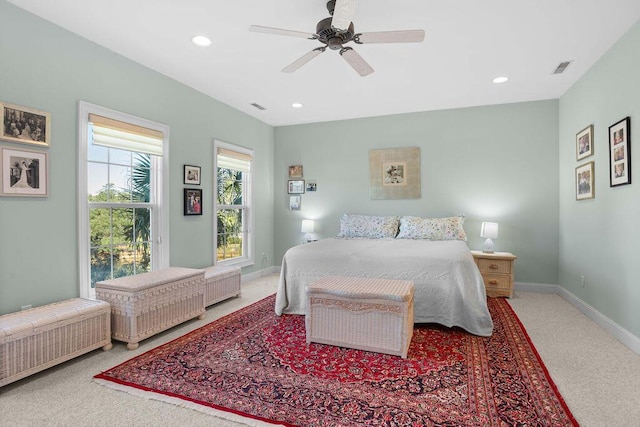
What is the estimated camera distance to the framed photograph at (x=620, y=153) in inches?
111

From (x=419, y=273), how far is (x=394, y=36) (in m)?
1.99

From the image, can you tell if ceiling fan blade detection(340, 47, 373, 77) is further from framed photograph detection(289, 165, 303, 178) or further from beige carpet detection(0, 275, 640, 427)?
framed photograph detection(289, 165, 303, 178)

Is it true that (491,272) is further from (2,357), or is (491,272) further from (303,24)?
(2,357)

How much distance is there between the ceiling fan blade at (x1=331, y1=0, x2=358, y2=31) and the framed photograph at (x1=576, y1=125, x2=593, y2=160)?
2945mm

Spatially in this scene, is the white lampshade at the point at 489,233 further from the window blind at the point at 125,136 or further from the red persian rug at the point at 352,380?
the window blind at the point at 125,136

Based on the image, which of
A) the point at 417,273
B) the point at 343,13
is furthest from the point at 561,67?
the point at 343,13

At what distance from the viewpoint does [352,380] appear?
2213mm

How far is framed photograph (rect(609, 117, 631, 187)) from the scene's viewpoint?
2.82 meters

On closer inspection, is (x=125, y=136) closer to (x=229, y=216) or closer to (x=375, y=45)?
(x=229, y=216)

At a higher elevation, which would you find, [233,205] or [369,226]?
[233,205]

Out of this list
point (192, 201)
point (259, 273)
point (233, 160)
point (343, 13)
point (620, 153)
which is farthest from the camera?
point (259, 273)

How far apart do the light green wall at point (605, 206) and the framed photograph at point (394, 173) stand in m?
1.89

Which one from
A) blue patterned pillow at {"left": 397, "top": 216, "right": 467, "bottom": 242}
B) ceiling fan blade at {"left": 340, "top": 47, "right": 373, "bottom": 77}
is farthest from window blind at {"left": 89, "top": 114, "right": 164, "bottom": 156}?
blue patterned pillow at {"left": 397, "top": 216, "right": 467, "bottom": 242}

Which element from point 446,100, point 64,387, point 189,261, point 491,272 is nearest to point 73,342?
point 64,387
